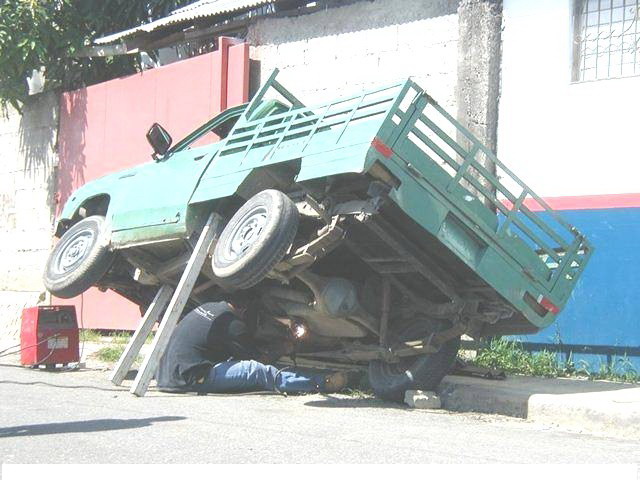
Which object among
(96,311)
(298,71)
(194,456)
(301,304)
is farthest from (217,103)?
(194,456)

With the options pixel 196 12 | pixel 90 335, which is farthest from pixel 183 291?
pixel 196 12

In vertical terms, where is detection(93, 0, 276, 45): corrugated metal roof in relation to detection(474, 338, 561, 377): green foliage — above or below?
above

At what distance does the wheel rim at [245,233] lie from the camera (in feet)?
24.3

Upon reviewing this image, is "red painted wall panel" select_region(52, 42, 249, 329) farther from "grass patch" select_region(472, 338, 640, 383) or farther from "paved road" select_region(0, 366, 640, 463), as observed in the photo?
"paved road" select_region(0, 366, 640, 463)

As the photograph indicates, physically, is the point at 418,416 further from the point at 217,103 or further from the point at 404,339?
the point at 217,103

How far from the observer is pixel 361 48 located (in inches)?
445

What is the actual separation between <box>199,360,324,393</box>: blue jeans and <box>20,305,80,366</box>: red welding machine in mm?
2841

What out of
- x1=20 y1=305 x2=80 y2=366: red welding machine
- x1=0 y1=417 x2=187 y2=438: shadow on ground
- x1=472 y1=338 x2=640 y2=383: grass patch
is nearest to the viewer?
x1=0 y1=417 x2=187 y2=438: shadow on ground

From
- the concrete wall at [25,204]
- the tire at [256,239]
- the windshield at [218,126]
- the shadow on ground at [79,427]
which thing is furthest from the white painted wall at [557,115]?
the concrete wall at [25,204]

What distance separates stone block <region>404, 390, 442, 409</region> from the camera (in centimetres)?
779

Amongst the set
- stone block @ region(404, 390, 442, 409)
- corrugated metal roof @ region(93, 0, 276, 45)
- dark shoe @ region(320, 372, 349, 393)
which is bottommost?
stone block @ region(404, 390, 442, 409)

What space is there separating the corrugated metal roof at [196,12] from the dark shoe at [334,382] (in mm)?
5641

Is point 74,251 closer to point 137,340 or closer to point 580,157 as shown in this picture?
point 137,340

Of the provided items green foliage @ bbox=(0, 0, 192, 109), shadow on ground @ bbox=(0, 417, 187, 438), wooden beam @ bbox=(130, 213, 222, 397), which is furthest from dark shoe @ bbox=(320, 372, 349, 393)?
green foliage @ bbox=(0, 0, 192, 109)
